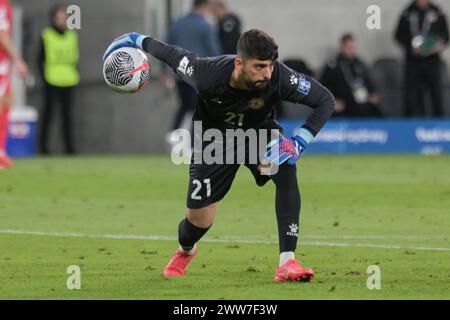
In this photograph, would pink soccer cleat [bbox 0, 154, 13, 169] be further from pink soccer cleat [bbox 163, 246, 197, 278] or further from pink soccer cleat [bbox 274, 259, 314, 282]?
pink soccer cleat [bbox 274, 259, 314, 282]

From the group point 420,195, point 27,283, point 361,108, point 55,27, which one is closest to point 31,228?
point 27,283

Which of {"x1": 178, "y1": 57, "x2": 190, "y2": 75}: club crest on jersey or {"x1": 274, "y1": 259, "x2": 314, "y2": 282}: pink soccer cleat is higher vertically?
{"x1": 178, "y1": 57, "x2": 190, "y2": 75}: club crest on jersey

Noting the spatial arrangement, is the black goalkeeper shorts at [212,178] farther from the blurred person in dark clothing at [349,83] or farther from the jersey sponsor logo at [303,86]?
the blurred person in dark clothing at [349,83]

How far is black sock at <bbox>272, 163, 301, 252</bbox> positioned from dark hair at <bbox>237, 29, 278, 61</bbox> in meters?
0.84

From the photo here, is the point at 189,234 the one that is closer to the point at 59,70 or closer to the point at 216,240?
the point at 216,240

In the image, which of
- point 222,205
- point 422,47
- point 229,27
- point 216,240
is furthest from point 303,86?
point 422,47

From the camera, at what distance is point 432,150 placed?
23.1 metres

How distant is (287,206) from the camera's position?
926 centimetres

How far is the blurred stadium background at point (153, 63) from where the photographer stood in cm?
2420

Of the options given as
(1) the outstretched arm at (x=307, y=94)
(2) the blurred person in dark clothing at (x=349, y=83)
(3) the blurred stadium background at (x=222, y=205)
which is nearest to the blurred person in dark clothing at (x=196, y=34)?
(3) the blurred stadium background at (x=222, y=205)

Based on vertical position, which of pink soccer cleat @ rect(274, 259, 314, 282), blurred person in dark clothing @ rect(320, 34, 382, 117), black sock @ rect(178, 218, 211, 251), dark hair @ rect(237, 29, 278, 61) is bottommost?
pink soccer cleat @ rect(274, 259, 314, 282)

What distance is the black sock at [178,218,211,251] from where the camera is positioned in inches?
377

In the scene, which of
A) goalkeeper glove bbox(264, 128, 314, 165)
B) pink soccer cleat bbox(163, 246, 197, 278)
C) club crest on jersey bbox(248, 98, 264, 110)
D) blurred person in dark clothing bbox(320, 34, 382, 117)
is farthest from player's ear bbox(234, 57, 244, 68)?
blurred person in dark clothing bbox(320, 34, 382, 117)

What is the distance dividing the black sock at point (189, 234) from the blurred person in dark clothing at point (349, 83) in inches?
569
